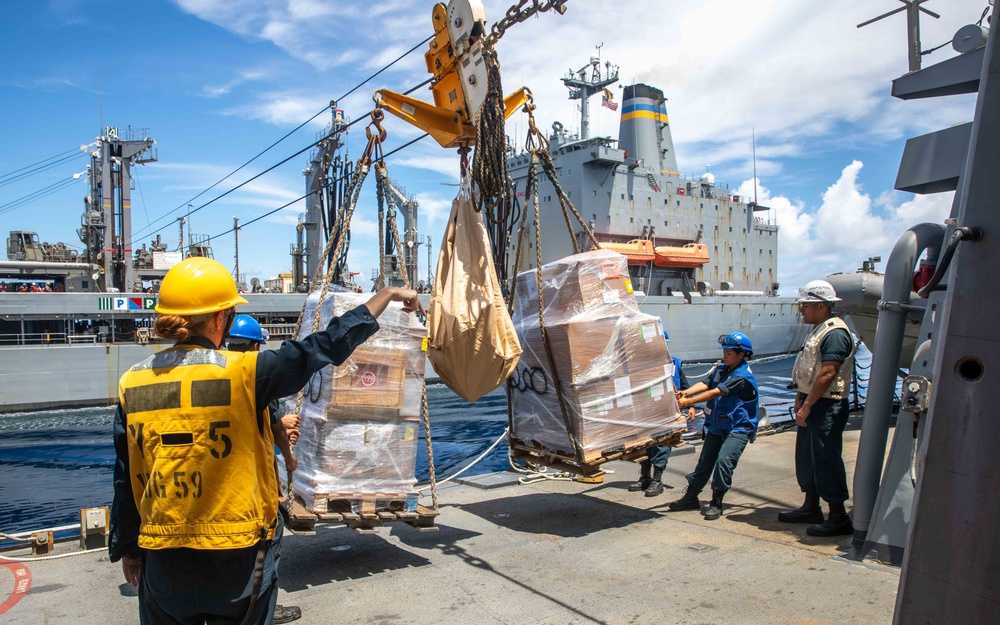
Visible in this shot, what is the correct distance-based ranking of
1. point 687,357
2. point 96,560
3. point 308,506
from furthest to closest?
point 687,357, point 96,560, point 308,506

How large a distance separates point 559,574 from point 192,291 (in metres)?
3.22

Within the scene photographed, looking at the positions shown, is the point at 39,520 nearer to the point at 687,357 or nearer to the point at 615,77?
the point at 687,357

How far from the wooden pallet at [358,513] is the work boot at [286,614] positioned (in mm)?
531

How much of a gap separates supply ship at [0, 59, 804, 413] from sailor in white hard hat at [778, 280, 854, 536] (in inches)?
888

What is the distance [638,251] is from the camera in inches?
1417

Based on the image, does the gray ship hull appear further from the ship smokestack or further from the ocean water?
the ship smokestack

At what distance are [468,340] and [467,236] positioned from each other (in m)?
0.79

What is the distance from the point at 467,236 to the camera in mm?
4656

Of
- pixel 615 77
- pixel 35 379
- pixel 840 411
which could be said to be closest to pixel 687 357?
pixel 615 77

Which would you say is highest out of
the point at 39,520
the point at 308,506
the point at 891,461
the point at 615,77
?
the point at 615,77

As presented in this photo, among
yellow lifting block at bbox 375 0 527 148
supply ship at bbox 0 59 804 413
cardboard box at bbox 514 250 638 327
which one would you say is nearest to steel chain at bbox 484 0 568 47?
yellow lifting block at bbox 375 0 527 148

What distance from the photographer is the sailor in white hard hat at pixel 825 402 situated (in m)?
4.96

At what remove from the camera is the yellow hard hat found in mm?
2162

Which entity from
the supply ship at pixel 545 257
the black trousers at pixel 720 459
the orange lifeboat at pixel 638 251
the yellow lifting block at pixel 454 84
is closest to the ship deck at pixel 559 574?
the black trousers at pixel 720 459
